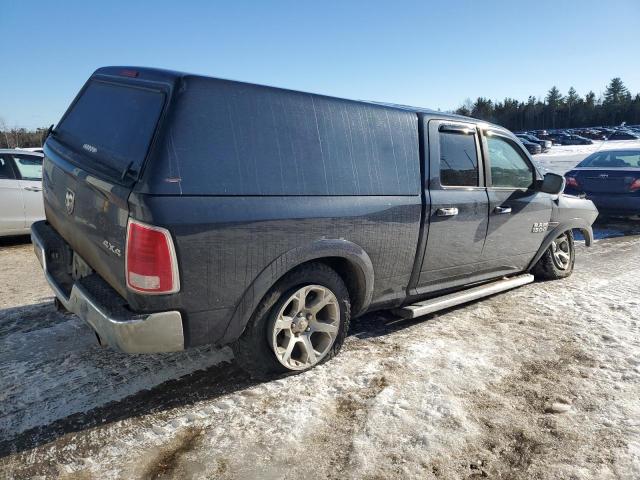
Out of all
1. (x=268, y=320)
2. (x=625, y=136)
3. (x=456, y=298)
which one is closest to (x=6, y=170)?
(x=268, y=320)

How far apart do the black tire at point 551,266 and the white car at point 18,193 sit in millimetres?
6696

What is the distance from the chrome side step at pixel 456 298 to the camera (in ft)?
12.3

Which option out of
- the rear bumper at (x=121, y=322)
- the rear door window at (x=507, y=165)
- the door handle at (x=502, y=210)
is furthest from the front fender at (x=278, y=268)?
the rear door window at (x=507, y=165)

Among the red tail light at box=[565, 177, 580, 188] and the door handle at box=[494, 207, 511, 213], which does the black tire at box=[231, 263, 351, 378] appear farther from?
the red tail light at box=[565, 177, 580, 188]

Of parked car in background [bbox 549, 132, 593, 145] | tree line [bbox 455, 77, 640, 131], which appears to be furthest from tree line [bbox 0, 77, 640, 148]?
parked car in background [bbox 549, 132, 593, 145]

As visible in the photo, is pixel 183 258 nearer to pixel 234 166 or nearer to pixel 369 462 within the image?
pixel 234 166

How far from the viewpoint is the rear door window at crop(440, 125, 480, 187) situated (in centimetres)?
378

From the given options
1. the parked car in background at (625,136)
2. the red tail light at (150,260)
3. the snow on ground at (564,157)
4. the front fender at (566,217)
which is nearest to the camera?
the red tail light at (150,260)

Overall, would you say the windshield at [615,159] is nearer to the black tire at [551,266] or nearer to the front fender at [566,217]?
the front fender at [566,217]

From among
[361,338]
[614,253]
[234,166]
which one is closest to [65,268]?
[234,166]

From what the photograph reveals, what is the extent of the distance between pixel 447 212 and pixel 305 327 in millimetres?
1471

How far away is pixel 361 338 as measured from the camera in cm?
382

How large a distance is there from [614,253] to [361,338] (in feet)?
16.9

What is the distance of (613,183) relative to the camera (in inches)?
339
